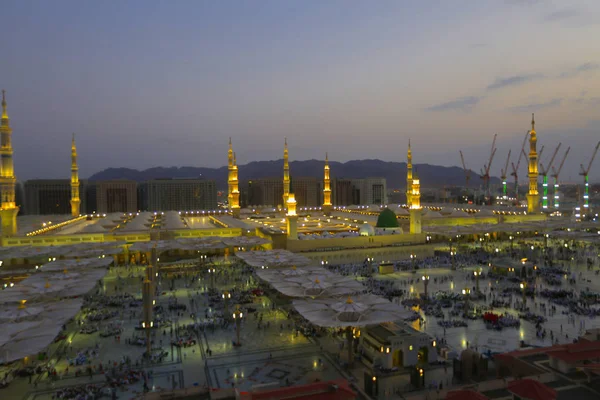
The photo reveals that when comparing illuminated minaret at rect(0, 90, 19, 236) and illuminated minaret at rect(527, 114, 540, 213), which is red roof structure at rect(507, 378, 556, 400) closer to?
illuminated minaret at rect(0, 90, 19, 236)

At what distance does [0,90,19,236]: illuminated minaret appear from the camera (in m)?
36.8

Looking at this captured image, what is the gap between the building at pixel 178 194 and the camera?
10650cm

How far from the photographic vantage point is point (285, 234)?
37594mm

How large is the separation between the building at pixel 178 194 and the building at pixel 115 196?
4539 millimetres

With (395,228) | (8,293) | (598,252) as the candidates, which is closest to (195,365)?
(8,293)

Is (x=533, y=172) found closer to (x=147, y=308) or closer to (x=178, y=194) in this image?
(x=147, y=308)

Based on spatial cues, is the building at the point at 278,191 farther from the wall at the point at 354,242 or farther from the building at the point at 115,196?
the wall at the point at 354,242

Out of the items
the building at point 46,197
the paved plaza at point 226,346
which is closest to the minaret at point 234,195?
the paved plaza at point 226,346

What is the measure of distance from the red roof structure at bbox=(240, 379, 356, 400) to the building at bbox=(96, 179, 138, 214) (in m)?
97.4

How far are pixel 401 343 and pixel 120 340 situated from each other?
37.4ft

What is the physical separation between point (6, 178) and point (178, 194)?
71072mm

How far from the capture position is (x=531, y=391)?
11891mm

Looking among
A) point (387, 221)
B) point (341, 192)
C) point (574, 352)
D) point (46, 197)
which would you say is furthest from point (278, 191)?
point (574, 352)

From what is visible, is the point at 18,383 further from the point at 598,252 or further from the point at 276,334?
the point at 598,252
